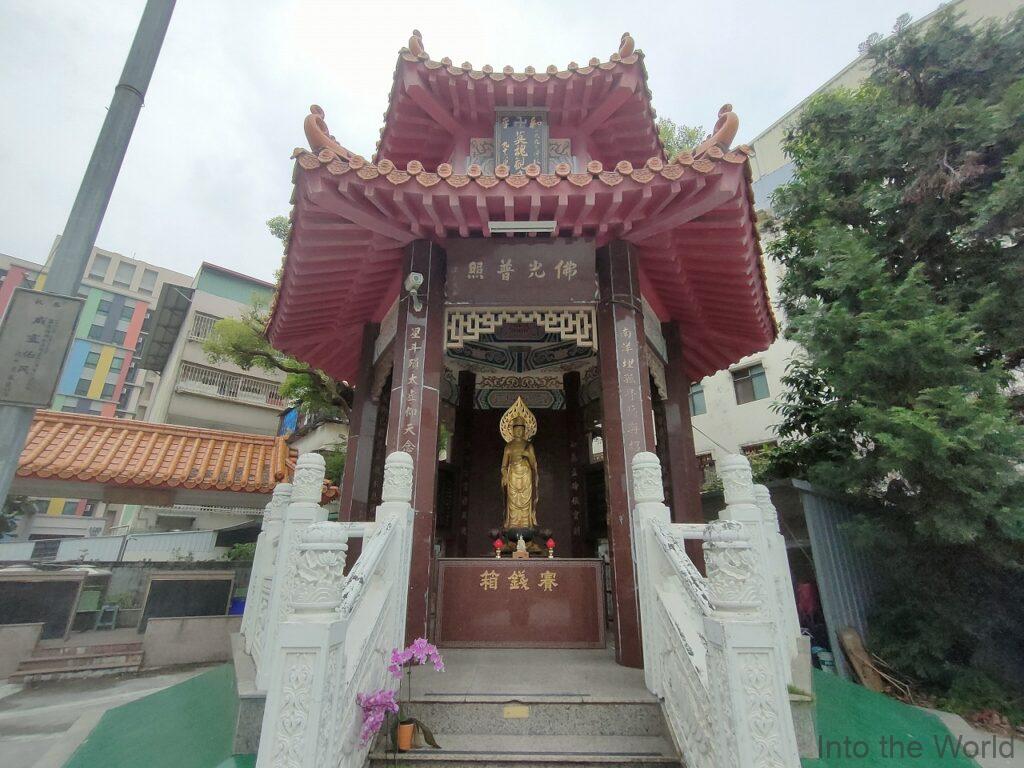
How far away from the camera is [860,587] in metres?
6.92

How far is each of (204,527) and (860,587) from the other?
27048mm

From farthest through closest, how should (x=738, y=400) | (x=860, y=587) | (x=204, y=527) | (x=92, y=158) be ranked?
(x=204, y=527) < (x=738, y=400) < (x=860, y=587) < (x=92, y=158)

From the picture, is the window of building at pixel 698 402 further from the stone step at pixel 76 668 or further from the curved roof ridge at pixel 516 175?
the stone step at pixel 76 668

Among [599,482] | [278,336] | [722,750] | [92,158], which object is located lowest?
[722,750]

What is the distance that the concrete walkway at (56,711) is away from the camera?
5.01m

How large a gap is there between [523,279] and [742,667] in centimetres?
413

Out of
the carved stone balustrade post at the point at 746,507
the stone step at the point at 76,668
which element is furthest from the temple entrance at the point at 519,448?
the stone step at the point at 76,668

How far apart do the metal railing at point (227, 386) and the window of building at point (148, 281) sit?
16.6 metres

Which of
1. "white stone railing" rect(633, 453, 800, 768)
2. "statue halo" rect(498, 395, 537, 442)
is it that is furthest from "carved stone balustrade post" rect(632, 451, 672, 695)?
A: "statue halo" rect(498, 395, 537, 442)

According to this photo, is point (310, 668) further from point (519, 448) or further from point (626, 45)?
point (626, 45)

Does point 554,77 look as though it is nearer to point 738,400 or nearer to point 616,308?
point 616,308

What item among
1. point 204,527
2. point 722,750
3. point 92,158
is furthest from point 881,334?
point 204,527

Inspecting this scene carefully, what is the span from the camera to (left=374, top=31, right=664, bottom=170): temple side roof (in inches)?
233

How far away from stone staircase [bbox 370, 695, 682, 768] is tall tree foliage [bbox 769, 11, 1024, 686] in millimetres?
4260
